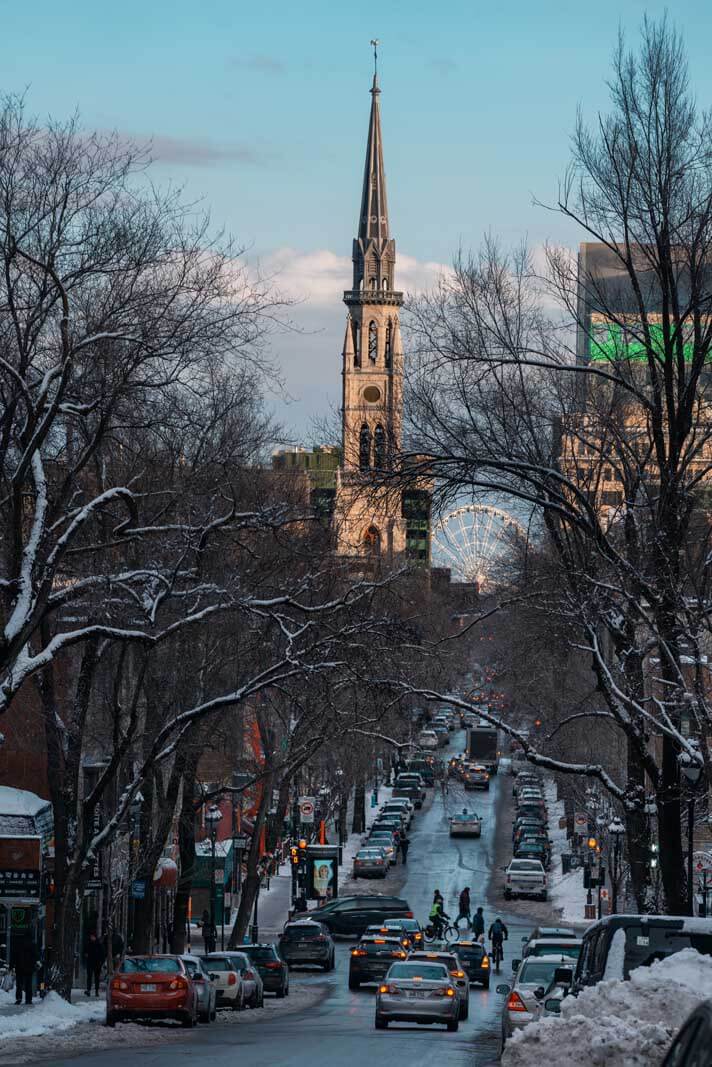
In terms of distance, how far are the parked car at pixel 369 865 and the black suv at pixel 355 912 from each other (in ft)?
40.3

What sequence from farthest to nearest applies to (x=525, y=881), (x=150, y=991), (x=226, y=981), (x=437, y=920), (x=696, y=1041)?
(x=525, y=881)
(x=437, y=920)
(x=226, y=981)
(x=150, y=991)
(x=696, y=1041)

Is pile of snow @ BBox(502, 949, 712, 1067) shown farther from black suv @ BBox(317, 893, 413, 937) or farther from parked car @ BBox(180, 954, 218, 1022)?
black suv @ BBox(317, 893, 413, 937)

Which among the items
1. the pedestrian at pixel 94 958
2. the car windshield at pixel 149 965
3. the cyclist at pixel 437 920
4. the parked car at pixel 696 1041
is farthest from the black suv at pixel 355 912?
the parked car at pixel 696 1041

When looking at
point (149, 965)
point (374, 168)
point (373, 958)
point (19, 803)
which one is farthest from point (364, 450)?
point (374, 168)

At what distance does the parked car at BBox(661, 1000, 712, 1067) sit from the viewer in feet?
22.4

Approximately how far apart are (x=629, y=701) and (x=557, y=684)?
36778 millimetres

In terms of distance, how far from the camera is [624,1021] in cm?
1273

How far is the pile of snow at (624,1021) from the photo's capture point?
40.6 ft

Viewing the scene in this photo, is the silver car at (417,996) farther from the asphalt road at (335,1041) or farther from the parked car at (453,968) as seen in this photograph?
the parked car at (453,968)

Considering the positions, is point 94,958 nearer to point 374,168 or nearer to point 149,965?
point 149,965

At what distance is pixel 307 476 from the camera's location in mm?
44094

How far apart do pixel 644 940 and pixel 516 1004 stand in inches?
281

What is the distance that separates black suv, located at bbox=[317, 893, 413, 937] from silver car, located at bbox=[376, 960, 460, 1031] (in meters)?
29.3

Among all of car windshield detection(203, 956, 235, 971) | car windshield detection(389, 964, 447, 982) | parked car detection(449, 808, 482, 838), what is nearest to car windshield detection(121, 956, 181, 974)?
car windshield detection(389, 964, 447, 982)
